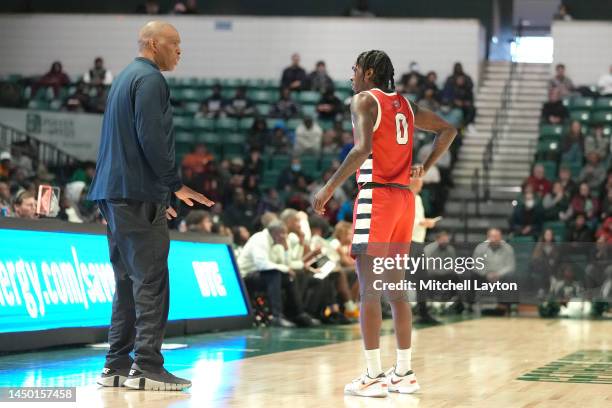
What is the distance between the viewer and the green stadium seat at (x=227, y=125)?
22.8 meters

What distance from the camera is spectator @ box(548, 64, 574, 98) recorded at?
22.9m

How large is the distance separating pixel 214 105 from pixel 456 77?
504 centimetres

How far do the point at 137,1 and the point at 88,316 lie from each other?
20.5 meters

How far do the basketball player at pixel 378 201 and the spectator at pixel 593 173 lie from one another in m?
13.5

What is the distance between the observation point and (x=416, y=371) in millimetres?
7621

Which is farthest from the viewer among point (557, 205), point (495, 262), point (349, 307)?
point (557, 205)

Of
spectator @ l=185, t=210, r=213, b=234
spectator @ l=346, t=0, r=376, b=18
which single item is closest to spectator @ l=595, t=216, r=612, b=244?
spectator @ l=185, t=210, r=213, b=234

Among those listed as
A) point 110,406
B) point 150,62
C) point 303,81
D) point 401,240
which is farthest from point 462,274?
point 303,81

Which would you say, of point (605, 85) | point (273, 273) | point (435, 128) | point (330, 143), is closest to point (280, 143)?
point (330, 143)

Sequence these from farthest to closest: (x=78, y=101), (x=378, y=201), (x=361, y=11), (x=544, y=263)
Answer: (x=361, y=11) → (x=78, y=101) → (x=544, y=263) → (x=378, y=201)

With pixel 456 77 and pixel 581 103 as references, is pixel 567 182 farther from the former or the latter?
pixel 456 77

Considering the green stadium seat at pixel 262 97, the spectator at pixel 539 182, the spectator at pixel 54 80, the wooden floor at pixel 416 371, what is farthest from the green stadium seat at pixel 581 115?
the wooden floor at pixel 416 371

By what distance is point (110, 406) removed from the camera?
5340mm

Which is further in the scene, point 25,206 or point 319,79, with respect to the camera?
point 319,79
